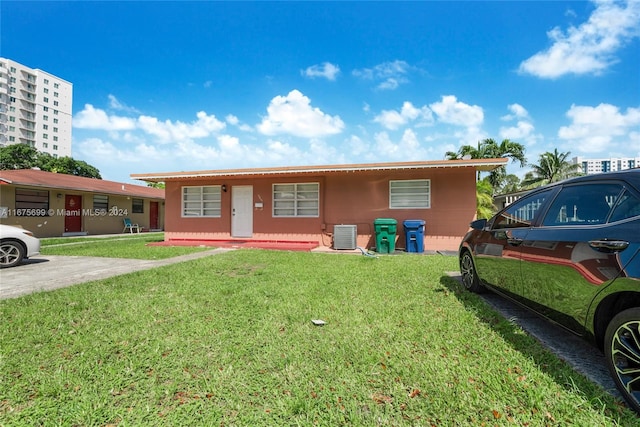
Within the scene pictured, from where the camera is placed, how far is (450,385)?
77.8 inches

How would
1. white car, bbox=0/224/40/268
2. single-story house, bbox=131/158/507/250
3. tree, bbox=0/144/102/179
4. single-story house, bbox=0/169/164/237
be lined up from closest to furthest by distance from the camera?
white car, bbox=0/224/40/268
single-story house, bbox=131/158/507/250
single-story house, bbox=0/169/164/237
tree, bbox=0/144/102/179

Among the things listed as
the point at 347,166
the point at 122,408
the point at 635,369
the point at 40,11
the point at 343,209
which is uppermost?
the point at 40,11

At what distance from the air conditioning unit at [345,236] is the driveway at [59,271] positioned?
4.81 metres

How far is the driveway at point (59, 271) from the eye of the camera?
476 centimetres

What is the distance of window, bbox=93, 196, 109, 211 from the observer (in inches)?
659

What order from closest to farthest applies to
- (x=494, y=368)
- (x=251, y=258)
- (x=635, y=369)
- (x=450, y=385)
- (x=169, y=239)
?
(x=635, y=369) → (x=450, y=385) → (x=494, y=368) → (x=251, y=258) → (x=169, y=239)

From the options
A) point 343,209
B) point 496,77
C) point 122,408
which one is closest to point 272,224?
point 343,209

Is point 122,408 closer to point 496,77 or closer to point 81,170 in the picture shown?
point 496,77

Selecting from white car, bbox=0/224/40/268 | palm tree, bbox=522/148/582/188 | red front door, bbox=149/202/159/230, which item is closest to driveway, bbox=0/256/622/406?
white car, bbox=0/224/40/268

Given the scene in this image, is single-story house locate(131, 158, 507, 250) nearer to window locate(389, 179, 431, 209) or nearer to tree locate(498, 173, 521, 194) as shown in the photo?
window locate(389, 179, 431, 209)

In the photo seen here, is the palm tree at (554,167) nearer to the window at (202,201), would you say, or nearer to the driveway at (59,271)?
the window at (202,201)

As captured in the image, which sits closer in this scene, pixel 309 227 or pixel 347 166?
pixel 347 166

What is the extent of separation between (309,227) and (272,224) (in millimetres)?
1539

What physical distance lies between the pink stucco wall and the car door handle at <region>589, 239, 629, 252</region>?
7794 millimetres
